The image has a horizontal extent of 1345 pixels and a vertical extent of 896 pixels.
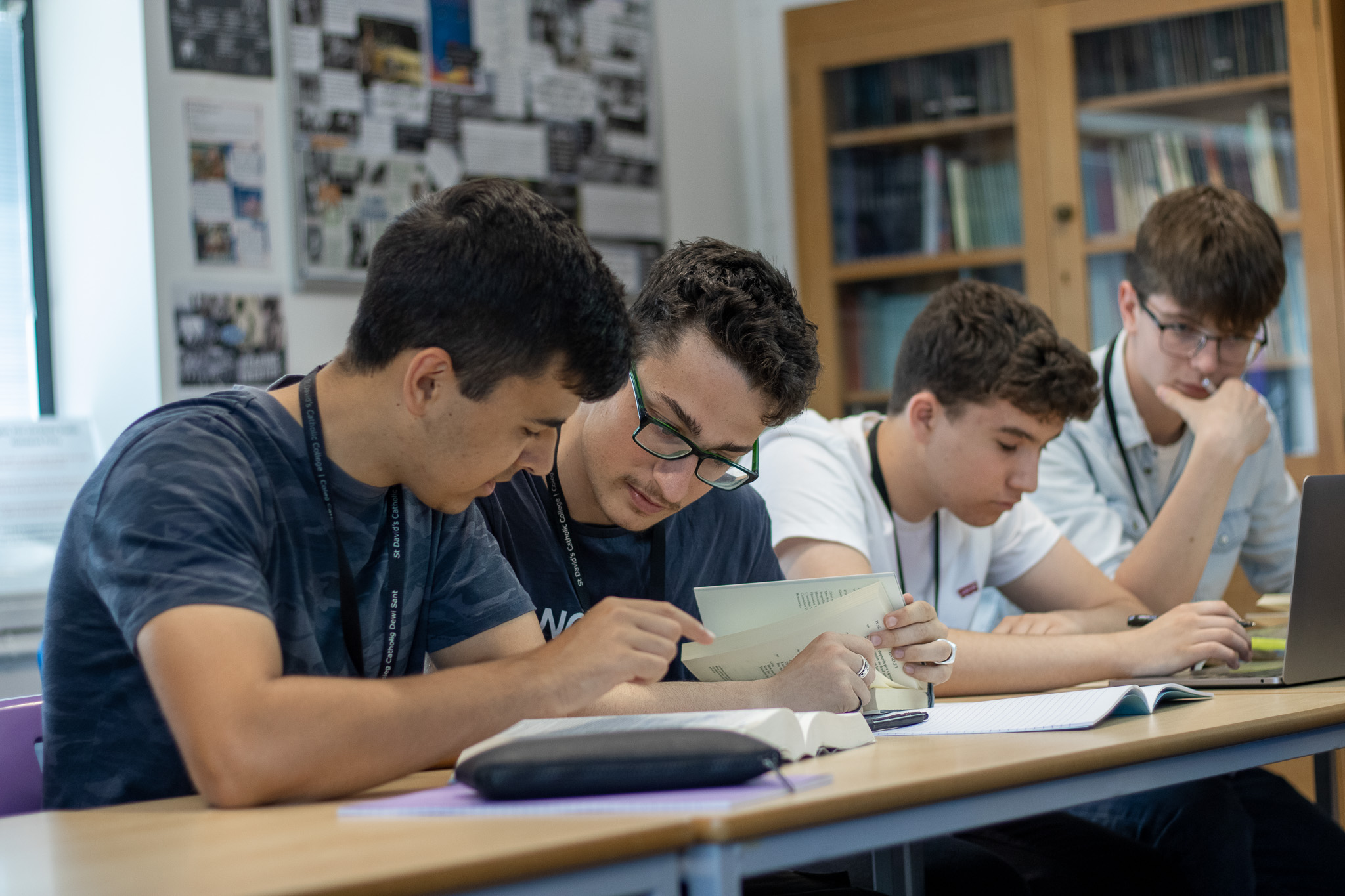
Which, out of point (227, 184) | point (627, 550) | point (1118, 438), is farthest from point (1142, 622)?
point (227, 184)

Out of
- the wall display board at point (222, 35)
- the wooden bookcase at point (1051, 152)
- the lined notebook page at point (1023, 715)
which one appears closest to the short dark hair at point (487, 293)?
the lined notebook page at point (1023, 715)

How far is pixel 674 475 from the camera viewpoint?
5.06 feet

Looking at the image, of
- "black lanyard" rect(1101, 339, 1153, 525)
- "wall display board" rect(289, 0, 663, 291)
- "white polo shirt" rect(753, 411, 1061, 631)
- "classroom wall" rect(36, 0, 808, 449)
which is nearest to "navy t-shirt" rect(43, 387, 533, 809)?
"white polo shirt" rect(753, 411, 1061, 631)

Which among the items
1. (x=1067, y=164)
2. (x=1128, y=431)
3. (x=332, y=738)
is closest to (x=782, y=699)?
(x=332, y=738)

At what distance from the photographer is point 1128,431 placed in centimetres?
250

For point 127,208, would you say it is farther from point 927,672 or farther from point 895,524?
point 927,672

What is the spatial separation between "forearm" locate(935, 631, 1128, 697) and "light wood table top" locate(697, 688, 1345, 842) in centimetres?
25

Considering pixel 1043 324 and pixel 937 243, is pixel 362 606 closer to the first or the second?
pixel 1043 324

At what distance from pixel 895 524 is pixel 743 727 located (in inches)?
44.0

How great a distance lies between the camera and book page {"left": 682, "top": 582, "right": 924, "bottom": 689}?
1407mm

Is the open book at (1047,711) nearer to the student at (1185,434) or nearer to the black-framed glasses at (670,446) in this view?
the black-framed glasses at (670,446)

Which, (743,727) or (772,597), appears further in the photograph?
(772,597)

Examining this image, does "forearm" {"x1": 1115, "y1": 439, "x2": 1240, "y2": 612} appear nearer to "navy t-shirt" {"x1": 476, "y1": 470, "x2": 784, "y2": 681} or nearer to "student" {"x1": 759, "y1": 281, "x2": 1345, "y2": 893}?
"student" {"x1": 759, "y1": 281, "x2": 1345, "y2": 893}

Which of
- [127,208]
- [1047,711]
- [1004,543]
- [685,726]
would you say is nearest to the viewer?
[685,726]
